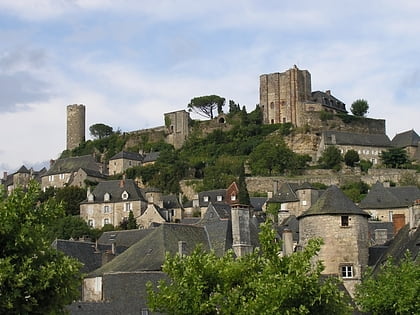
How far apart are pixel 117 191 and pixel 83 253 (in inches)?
1732

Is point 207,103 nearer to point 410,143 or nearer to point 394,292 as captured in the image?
point 410,143

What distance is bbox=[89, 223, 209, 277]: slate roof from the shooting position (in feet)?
130

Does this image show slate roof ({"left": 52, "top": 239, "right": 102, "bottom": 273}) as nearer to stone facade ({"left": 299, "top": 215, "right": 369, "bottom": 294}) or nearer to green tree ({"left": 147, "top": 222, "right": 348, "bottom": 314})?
stone facade ({"left": 299, "top": 215, "right": 369, "bottom": 294})

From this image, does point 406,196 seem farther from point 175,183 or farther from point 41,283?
point 41,283

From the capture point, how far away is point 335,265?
37094mm

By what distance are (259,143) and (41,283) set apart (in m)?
84.9

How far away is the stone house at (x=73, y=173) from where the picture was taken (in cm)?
10319

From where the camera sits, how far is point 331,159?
330 ft

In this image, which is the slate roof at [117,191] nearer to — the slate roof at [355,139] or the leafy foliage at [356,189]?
the leafy foliage at [356,189]

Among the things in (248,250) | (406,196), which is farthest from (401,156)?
(248,250)

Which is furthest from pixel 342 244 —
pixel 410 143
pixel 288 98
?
pixel 288 98

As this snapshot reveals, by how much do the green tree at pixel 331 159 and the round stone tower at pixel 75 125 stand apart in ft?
135

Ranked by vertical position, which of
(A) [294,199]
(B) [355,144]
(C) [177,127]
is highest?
(C) [177,127]

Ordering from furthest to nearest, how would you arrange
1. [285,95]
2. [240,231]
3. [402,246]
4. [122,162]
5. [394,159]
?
[285,95] < [122,162] < [394,159] < [240,231] < [402,246]
